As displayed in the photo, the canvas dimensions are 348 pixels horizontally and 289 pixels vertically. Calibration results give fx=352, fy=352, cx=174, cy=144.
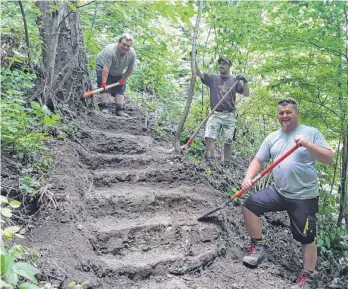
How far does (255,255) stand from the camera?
3770 millimetres

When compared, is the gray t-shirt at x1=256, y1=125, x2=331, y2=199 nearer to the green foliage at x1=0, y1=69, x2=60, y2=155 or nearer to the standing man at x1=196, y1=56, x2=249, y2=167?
the standing man at x1=196, y1=56, x2=249, y2=167

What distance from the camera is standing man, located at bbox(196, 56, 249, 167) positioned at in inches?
233

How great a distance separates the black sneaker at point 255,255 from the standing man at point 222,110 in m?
2.20

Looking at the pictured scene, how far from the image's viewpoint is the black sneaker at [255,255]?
3.68m

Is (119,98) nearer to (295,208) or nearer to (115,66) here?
(115,66)

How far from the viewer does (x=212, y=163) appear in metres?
5.59

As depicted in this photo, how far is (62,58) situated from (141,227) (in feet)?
11.3

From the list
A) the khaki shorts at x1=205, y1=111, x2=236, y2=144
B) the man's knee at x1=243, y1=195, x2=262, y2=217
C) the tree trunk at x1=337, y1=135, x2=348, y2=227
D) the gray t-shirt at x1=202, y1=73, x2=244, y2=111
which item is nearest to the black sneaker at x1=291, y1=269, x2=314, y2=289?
the man's knee at x1=243, y1=195, x2=262, y2=217

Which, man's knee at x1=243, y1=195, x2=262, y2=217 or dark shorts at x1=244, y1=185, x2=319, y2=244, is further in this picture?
man's knee at x1=243, y1=195, x2=262, y2=217

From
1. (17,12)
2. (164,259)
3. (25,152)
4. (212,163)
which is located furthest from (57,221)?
(17,12)

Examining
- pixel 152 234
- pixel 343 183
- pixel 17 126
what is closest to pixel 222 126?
pixel 343 183

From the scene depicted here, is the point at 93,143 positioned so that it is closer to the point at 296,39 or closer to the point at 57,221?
the point at 57,221

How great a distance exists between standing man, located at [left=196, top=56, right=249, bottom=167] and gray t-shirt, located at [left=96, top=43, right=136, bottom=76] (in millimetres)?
1570

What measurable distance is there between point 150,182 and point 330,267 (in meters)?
2.50
